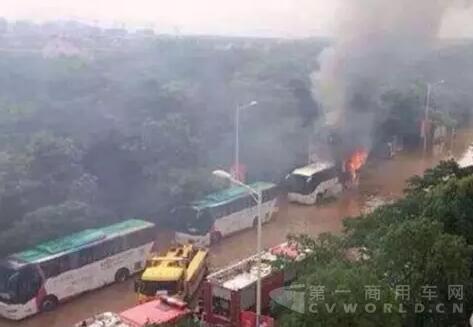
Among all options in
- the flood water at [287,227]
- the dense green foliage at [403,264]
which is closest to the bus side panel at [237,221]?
the flood water at [287,227]

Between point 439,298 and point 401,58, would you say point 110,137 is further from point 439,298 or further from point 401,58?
point 401,58

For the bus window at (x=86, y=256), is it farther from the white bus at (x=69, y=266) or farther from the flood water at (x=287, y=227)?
the flood water at (x=287, y=227)

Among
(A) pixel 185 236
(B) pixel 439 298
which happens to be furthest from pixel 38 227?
(B) pixel 439 298

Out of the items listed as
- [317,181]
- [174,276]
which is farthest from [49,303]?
[317,181]

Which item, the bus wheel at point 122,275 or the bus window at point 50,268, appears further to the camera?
the bus wheel at point 122,275

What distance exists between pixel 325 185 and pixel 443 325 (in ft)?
46.0

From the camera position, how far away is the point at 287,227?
20.6 metres

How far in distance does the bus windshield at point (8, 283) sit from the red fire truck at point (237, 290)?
3872 millimetres

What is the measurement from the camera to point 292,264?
10.9 meters

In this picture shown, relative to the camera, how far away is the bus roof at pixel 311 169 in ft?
76.3

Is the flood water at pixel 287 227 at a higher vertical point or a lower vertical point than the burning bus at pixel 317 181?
lower

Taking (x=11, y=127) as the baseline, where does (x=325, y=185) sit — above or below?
below

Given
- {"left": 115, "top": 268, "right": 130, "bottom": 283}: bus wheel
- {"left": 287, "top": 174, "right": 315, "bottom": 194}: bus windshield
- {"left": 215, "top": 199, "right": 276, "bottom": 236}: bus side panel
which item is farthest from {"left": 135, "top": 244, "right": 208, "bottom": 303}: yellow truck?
{"left": 287, "top": 174, "right": 315, "bottom": 194}: bus windshield

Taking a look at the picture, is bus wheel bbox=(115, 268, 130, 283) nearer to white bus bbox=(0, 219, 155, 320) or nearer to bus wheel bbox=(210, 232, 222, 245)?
white bus bbox=(0, 219, 155, 320)
